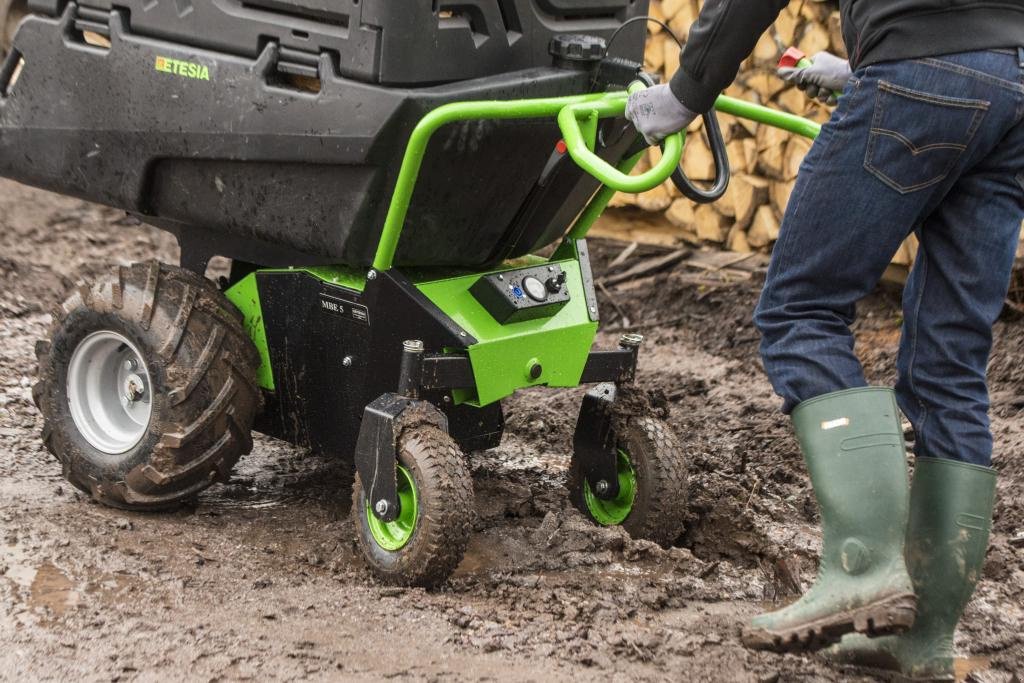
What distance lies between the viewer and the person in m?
2.24

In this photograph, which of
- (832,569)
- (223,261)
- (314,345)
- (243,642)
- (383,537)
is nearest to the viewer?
(832,569)

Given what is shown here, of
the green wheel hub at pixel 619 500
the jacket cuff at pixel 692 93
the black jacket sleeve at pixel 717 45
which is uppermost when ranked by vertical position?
the black jacket sleeve at pixel 717 45

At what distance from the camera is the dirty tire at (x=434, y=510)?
2900 millimetres

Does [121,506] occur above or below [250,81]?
below

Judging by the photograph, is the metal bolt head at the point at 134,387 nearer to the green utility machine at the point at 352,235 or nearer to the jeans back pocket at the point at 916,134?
the green utility machine at the point at 352,235

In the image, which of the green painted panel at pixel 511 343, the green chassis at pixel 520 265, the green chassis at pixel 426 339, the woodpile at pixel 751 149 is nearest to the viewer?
the green chassis at pixel 520 265

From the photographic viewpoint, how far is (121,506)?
3393mm

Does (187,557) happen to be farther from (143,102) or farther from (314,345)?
(143,102)

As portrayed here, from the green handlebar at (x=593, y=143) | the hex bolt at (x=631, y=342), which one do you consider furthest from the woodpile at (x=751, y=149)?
the green handlebar at (x=593, y=143)

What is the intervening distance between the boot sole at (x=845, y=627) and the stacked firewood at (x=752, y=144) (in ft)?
10.2

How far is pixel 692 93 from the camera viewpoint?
2.47 metres

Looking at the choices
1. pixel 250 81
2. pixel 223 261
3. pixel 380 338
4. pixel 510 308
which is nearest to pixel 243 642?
pixel 380 338

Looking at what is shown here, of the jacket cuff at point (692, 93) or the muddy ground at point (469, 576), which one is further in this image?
the muddy ground at point (469, 576)

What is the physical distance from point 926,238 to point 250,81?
4.92 ft
